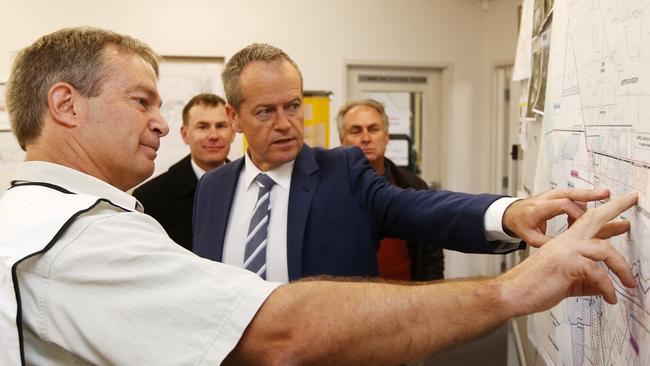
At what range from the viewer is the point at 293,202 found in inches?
61.1

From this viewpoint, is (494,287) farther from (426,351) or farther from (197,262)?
(197,262)

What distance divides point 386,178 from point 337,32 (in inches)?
91.5

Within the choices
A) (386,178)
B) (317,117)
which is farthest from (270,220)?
(317,117)

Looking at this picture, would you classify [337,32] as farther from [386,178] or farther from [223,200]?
[223,200]

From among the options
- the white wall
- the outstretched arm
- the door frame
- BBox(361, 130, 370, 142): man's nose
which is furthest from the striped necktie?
the door frame

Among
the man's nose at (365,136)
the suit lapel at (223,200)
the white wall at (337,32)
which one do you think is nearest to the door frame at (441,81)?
the white wall at (337,32)

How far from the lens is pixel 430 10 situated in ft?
15.5

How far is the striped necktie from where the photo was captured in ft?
5.08

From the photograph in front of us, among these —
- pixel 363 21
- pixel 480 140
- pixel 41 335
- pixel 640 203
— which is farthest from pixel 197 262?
pixel 480 140

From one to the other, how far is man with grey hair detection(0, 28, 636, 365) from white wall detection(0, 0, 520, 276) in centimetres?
371

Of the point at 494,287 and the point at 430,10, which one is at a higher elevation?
the point at 430,10

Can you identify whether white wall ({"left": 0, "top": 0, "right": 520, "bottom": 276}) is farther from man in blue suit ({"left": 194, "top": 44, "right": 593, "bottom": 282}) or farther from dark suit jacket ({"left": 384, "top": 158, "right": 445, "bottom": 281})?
man in blue suit ({"left": 194, "top": 44, "right": 593, "bottom": 282})

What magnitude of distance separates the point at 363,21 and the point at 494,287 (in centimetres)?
411

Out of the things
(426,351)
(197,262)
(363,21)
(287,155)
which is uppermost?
(363,21)
